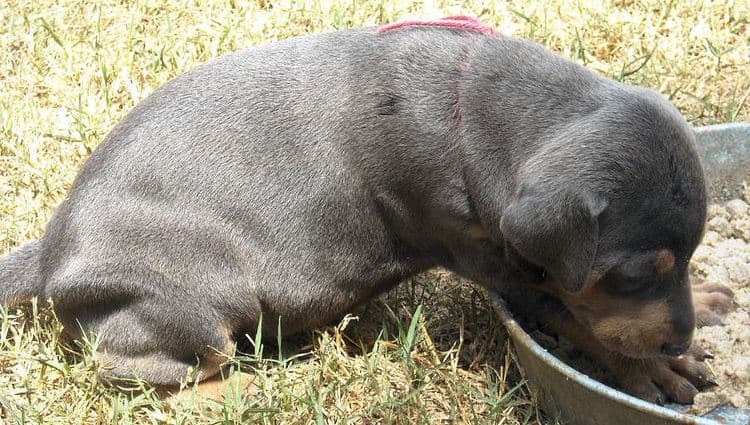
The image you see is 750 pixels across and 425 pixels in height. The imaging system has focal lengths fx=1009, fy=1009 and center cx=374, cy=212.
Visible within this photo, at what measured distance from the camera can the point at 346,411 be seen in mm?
5547

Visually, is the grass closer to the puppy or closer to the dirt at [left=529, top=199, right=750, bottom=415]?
the puppy

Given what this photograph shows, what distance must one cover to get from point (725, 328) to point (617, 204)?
5.51ft

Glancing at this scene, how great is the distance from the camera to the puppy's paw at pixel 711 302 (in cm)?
582

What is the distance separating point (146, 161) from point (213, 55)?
9.59 feet

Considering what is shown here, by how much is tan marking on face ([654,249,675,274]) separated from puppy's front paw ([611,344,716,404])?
72 centimetres

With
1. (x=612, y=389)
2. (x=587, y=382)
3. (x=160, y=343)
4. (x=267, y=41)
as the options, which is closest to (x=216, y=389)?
(x=160, y=343)

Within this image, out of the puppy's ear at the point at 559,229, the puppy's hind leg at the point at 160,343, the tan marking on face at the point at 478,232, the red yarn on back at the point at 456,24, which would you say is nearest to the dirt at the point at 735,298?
the puppy's ear at the point at 559,229

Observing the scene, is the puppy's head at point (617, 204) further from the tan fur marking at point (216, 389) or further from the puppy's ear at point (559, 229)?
the tan fur marking at point (216, 389)

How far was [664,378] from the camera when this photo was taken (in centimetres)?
541

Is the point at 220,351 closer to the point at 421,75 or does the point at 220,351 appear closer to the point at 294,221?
the point at 294,221

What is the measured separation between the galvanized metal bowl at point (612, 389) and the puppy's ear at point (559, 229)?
0.46 meters

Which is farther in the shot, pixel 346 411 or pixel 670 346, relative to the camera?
pixel 346 411

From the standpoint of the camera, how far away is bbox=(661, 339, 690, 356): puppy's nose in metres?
5.03

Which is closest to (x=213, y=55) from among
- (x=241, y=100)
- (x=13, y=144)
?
(x=13, y=144)
